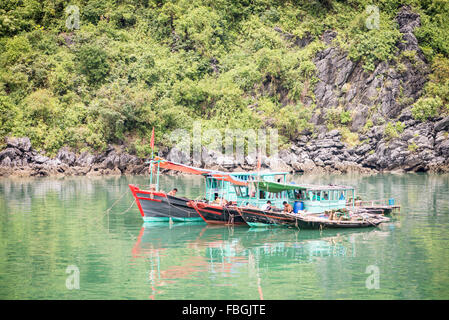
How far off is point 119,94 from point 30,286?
162 feet

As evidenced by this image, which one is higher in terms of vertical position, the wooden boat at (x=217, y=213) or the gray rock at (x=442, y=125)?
the gray rock at (x=442, y=125)

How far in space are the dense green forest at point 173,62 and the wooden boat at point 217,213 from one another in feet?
117

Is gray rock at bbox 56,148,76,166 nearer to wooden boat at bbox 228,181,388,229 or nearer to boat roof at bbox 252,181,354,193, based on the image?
wooden boat at bbox 228,181,388,229

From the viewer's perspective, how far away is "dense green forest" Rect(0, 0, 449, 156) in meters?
65.8

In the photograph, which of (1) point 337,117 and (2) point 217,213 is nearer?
(2) point 217,213

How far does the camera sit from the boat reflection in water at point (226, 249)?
66.2ft

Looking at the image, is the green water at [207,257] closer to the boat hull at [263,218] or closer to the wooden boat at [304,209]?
the boat hull at [263,218]

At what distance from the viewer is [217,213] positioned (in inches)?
1179

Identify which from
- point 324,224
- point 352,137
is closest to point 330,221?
point 324,224

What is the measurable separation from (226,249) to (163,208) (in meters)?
7.60

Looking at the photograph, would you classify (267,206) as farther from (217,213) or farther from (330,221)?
(330,221)

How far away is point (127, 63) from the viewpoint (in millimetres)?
72562

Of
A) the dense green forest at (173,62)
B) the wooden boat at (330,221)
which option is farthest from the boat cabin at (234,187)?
the dense green forest at (173,62)

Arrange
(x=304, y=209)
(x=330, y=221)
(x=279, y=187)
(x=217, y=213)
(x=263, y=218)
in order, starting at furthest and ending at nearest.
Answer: (x=304, y=209)
(x=217, y=213)
(x=279, y=187)
(x=263, y=218)
(x=330, y=221)
